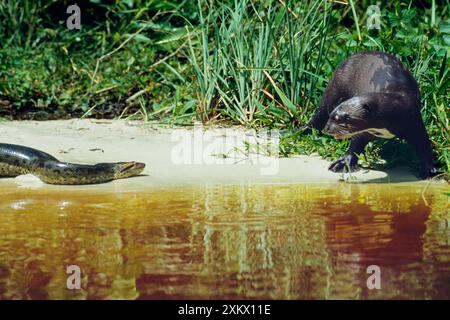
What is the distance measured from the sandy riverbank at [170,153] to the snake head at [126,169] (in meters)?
0.08

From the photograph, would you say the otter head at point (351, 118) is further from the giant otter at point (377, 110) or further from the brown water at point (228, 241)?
the brown water at point (228, 241)

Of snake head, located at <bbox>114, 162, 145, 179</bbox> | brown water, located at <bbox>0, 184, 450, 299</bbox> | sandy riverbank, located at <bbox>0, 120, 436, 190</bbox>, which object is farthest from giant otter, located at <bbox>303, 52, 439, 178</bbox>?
snake head, located at <bbox>114, 162, 145, 179</bbox>

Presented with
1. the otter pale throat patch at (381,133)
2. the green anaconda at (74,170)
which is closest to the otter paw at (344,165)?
the otter pale throat patch at (381,133)

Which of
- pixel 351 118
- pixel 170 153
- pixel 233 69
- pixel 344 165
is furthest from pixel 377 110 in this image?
pixel 233 69

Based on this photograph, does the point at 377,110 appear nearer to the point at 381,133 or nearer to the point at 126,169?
the point at 381,133

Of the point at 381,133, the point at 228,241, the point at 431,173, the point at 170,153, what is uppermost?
the point at 381,133

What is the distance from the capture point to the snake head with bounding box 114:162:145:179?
→ 21.8 feet

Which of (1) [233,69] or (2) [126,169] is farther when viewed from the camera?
(1) [233,69]

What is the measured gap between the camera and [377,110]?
6.36 meters

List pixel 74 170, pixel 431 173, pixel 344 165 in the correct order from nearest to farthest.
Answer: pixel 431 173
pixel 74 170
pixel 344 165

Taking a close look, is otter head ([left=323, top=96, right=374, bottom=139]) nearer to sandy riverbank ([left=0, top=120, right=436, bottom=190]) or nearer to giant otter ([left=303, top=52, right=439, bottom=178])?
giant otter ([left=303, top=52, right=439, bottom=178])

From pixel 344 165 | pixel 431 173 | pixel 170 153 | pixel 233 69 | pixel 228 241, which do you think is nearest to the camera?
pixel 228 241

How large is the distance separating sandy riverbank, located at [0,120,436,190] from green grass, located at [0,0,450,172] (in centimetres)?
22

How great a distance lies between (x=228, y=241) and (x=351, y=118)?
187cm
